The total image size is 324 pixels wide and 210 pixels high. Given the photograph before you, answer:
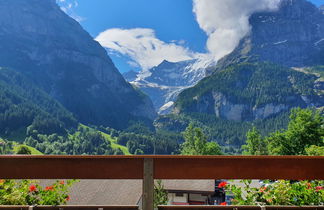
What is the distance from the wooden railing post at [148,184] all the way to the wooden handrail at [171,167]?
0.13ft

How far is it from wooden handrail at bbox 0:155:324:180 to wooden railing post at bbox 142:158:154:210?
0.04 m

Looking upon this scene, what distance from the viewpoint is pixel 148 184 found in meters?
2.54

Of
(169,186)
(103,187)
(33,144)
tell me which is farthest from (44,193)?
(33,144)

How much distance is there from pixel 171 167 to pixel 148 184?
0.26 meters

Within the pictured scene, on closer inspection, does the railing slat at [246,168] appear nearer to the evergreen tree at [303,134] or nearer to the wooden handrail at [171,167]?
the wooden handrail at [171,167]

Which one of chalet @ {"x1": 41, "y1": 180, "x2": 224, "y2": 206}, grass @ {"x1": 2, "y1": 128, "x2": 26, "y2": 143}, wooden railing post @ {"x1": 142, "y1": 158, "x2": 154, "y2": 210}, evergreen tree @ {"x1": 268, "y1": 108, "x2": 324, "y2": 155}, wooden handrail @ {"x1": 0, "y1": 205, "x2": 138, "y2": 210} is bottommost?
chalet @ {"x1": 41, "y1": 180, "x2": 224, "y2": 206}

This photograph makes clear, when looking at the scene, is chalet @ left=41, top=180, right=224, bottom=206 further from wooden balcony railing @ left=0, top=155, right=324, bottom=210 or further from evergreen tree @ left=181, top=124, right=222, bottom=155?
evergreen tree @ left=181, top=124, right=222, bottom=155

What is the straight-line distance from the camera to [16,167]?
259cm

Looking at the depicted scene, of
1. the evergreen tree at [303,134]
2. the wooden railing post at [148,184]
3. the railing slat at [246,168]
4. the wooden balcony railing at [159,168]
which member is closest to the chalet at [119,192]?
the wooden balcony railing at [159,168]

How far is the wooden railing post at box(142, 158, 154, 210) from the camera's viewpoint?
2.53 metres

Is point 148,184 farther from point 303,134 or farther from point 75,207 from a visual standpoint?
point 303,134

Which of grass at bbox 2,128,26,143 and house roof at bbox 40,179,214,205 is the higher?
grass at bbox 2,128,26,143

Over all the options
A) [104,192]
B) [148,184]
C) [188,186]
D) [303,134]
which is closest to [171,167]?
[148,184]

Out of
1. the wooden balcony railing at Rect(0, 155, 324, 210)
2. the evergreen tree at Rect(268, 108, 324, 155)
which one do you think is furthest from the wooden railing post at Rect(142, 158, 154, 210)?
the evergreen tree at Rect(268, 108, 324, 155)
